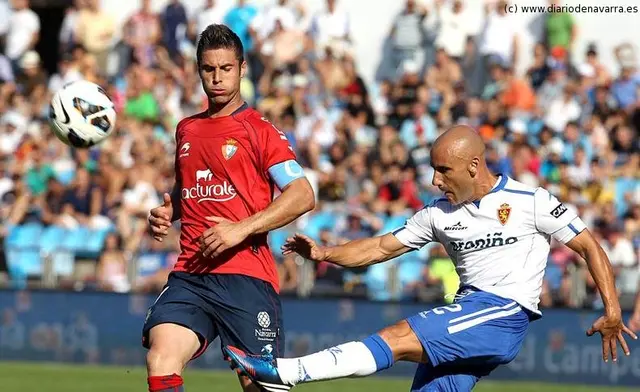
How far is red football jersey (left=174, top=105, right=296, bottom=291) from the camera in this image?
28.5 ft

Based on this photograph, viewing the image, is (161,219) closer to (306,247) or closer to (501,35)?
(306,247)

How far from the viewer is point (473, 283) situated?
8.84 meters

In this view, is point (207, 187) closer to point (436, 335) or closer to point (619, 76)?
point (436, 335)

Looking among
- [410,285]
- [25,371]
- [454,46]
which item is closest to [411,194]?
[410,285]

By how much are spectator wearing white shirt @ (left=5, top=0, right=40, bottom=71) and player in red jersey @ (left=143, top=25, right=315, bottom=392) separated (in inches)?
622

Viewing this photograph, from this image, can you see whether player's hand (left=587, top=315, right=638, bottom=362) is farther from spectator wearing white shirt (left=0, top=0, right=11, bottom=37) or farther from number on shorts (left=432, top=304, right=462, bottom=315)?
spectator wearing white shirt (left=0, top=0, right=11, bottom=37)

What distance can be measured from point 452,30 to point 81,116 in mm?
12061

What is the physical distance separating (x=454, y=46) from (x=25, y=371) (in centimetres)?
851

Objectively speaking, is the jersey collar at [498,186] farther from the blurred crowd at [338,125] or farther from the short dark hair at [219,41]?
the blurred crowd at [338,125]

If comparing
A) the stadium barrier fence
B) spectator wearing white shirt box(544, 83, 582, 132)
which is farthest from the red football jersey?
spectator wearing white shirt box(544, 83, 582, 132)

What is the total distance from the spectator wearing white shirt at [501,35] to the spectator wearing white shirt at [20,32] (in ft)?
26.3

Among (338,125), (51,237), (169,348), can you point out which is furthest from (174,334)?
(338,125)

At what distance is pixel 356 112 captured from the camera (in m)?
21.0

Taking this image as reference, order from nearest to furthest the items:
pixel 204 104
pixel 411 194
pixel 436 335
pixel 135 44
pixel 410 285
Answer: pixel 436 335 < pixel 410 285 < pixel 411 194 < pixel 204 104 < pixel 135 44
